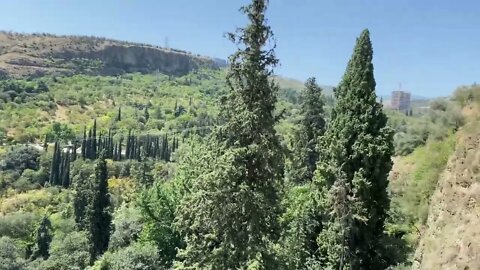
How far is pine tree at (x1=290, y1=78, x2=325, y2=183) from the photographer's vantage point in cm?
3469

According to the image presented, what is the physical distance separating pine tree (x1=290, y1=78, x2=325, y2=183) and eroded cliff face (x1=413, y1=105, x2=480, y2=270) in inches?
564

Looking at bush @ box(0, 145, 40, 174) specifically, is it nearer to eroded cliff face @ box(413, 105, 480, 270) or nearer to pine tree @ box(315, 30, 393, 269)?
pine tree @ box(315, 30, 393, 269)

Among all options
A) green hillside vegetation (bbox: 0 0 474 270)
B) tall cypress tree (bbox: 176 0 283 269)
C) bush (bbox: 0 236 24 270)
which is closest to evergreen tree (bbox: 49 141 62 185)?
green hillside vegetation (bbox: 0 0 474 270)

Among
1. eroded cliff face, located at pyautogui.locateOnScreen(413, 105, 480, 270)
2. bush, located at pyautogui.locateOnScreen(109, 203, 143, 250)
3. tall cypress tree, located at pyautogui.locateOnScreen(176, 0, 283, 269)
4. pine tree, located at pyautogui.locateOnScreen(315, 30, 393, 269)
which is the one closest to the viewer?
tall cypress tree, located at pyautogui.locateOnScreen(176, 0, 283, 269)

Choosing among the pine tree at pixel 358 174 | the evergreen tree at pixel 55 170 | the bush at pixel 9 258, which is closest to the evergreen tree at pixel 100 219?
the bush at pixel 9 258

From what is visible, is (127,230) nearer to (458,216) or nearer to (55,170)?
(458,216)

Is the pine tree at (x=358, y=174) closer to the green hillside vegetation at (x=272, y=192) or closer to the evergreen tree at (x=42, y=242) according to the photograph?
the green hillside vegetation at (x=272, y=192)

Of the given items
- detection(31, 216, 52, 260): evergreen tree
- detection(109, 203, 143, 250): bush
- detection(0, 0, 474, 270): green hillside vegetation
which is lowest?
detection(31, 216, 52, 260): evergreen tree

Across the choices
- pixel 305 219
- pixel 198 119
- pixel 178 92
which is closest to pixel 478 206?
pixel 305 219

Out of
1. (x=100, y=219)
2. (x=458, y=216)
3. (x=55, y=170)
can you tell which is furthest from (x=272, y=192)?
(x=55, y=170)

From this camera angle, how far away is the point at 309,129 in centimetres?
3516

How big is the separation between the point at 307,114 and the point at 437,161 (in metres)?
10.7

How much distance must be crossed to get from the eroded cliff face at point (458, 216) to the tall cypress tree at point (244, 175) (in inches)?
258

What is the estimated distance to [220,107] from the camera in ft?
47.1
